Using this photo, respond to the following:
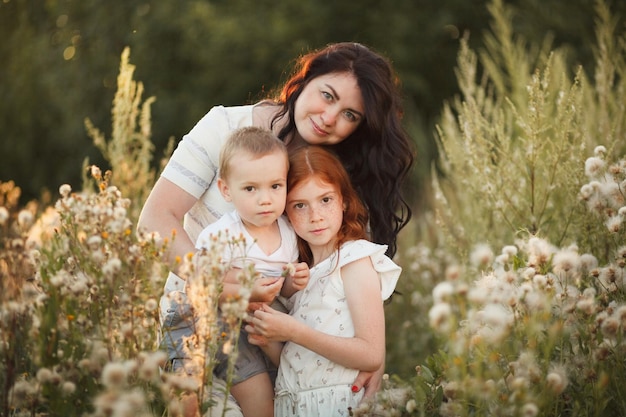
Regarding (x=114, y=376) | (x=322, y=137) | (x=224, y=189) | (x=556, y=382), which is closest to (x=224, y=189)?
(x=224, y=189)

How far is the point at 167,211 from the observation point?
3066 mm

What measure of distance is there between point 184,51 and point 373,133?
9.50m

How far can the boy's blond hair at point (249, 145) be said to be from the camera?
2660 mm

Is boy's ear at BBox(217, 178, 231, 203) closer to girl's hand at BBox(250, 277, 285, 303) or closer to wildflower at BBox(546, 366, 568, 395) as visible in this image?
girl's hand at BBox(250, 277, 285, 303)

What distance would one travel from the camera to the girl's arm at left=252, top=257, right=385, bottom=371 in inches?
99.3

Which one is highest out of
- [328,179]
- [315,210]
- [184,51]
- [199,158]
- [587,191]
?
[184,51]

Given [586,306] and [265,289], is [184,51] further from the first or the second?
[586,306]

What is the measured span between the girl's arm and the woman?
1.77 feet

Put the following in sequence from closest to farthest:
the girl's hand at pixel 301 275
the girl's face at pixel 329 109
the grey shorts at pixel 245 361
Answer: the girl's hand at pixel 301 275 → the grey shorts at pixel 245 361 → the girl's face at pixel 329 109

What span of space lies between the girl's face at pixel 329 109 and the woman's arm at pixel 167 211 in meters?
0.55

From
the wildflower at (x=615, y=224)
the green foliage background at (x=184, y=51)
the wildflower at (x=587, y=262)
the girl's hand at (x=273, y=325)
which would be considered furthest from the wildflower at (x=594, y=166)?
the green foliage background at (x=184, y=51)

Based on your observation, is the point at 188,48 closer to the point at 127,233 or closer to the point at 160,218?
the point at 160,218

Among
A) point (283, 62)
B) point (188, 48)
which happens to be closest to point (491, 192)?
point (283, 62)

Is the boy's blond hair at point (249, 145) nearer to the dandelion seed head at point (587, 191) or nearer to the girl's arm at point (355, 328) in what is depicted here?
the girl's arm at point (355, 328)
